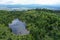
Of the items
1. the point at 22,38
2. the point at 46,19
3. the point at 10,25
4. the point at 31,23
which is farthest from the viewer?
the point at 46,19

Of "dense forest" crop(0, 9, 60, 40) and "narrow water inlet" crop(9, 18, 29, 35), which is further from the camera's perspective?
"narrow water inlet" crop(9, 18, 29, 35)

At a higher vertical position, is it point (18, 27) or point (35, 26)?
point (18, 27)

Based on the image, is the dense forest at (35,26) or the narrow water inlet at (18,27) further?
the narrow water inlet at (18,27)

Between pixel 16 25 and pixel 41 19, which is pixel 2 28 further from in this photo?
pixel 41 19

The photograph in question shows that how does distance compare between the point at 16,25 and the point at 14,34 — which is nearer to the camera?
the point at 14,34

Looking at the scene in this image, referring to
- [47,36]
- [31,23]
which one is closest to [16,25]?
[31,23]
